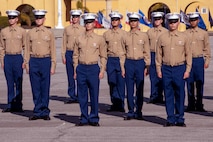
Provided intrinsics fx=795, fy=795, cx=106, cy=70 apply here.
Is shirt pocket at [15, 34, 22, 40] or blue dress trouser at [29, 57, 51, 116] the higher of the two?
shirt pocket at [15, 34, 22, 40]

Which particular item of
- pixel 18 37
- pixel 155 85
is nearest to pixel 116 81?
pixel 155 85

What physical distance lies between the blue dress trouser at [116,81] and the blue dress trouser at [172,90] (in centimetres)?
269

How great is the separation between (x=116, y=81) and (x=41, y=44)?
7.58 feet

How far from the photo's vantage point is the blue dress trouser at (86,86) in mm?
14625

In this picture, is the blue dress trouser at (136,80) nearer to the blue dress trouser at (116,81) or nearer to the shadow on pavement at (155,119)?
the shadow on pavement at (155,119)

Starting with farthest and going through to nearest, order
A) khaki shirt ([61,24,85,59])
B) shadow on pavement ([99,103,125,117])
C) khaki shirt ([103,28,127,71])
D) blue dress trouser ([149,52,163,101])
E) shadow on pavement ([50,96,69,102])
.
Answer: shadow on pavement ([50,96,69,102]) < blue dress trouser ([149,52,163,101]) < khaki shirt ([61,24,85,59]) < khaki shirt ([103,28,127,71]) < shadow on pavement ([99,103,125,117])

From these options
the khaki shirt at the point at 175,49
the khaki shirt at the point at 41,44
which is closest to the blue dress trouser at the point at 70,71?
the khaki shirt at the point at 41,44

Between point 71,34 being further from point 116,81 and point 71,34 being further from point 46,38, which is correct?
point 46,38

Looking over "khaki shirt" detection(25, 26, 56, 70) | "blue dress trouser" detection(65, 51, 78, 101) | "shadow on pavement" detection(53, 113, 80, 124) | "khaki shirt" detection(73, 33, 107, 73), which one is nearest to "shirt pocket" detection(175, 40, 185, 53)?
"khaki shirt" detection(73, 33, 107, 73)

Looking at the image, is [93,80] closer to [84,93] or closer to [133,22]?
[84,93]

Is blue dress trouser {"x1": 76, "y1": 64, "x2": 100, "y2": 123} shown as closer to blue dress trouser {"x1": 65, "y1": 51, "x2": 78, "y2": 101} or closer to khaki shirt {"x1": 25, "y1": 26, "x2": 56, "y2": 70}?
khaki shirt {"x1": 25, "y1": 26, "x2": 56, "y2": 70}

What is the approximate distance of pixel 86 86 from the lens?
14.7 meters

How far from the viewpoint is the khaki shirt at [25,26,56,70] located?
1577 centimetres

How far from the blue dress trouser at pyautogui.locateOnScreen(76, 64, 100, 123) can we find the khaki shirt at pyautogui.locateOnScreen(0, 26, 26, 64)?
2.47 m
